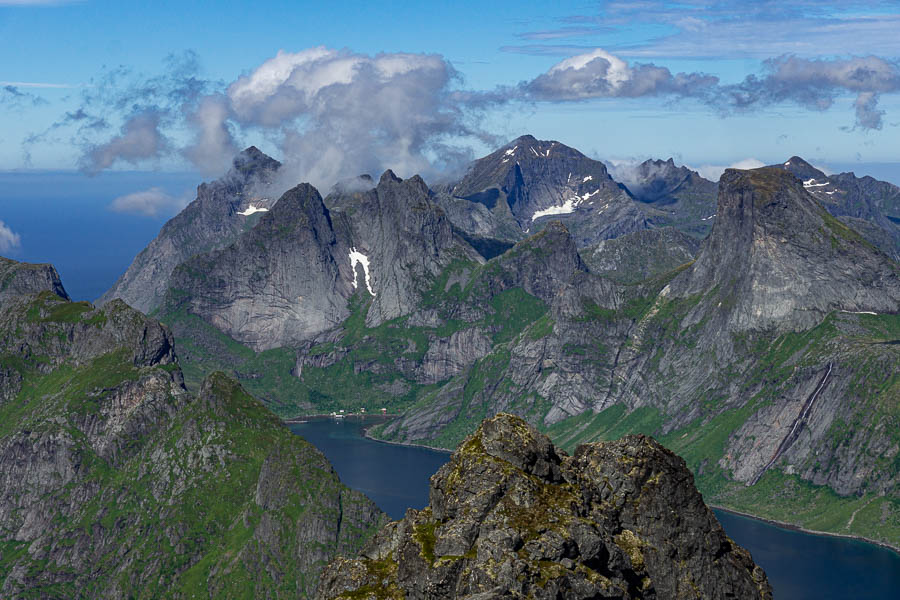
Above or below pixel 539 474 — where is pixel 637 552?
below

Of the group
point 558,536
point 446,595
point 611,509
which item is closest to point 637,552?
point 611,509

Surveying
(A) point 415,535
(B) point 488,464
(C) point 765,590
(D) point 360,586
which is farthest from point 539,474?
(C) point 765,590

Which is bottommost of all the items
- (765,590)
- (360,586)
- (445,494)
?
(765,590)

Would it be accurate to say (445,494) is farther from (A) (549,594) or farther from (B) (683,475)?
(B) (683,475)

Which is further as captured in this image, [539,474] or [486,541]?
[539,474]

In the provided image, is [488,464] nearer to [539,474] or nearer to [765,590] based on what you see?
[539,474]

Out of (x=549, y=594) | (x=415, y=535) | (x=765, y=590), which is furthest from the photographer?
(x=765, y=590)

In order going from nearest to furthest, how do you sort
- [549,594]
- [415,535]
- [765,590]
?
1. [549,594]
2. [415,535]
3. [765,590]
